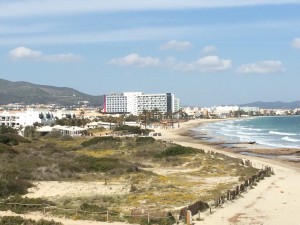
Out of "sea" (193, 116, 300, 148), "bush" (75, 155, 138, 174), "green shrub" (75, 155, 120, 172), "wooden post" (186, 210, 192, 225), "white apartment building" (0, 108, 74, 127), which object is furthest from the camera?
"white apartment building" (0, 108, 74, 127)

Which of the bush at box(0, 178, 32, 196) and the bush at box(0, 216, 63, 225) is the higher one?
the bush at box(0, 178, 32, 196)

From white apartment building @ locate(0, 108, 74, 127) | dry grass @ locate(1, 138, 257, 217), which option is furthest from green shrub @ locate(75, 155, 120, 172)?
white apartment building @ locate(0, 108, 74, 127)

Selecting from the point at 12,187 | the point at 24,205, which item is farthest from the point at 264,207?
the point at 12,187

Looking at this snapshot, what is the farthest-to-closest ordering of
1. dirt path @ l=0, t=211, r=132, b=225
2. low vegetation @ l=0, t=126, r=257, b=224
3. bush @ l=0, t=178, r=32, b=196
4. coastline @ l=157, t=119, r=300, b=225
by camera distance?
bush @ l=0, t=178, r=32, b=196 < low vegetation @ l=0, t=126, r=257, b=224 < coastline @ l=157, t=119, r=300, b=225 < dirt path @ l=0, t=211, r=132, b=225

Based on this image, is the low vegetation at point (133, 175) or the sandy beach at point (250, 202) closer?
the sandy beach at point (250, 202)

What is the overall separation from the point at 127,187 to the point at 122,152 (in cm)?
2445

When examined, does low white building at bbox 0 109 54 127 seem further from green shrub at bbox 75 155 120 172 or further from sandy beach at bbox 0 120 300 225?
sandy beach at bbox 0 120 300 225

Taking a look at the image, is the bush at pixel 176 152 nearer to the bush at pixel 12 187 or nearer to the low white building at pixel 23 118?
the bush at pixel 12 187

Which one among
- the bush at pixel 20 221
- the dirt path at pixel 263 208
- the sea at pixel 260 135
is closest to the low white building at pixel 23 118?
the sea at pixel 260 135

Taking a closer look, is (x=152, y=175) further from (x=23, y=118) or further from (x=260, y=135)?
(x=23, y=118)

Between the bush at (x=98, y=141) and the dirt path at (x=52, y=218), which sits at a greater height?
the bush at (x=98, y=141)

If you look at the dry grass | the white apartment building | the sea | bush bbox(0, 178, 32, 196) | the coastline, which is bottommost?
the sea

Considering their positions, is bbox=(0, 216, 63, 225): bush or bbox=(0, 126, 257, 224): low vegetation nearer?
bbox=(0, 216, 63, 225): bush

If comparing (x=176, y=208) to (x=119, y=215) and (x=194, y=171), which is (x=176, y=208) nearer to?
(x=119, y=215)
